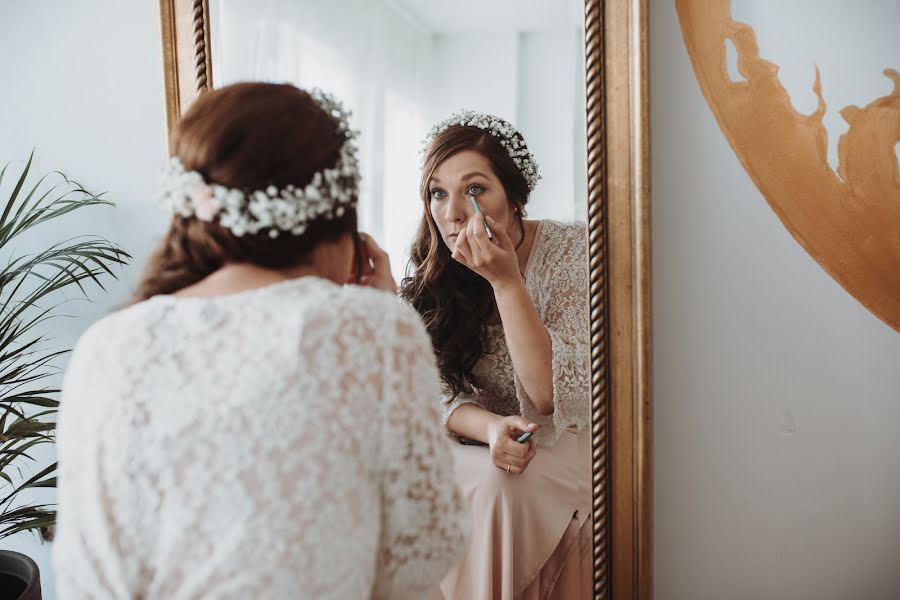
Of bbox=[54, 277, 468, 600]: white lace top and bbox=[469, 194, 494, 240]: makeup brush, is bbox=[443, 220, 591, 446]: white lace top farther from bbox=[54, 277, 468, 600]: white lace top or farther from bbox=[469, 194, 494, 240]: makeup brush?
bbox=[54, 277, 468, 600]: white lace top

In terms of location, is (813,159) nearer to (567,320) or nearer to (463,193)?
(567,320)

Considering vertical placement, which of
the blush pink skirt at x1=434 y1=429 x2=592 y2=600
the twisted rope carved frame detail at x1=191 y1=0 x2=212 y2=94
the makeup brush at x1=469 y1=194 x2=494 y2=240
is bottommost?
the blush pink skirt at x1=434 y1=429 x2=592 y2=600

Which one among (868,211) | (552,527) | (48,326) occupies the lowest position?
(552,527)

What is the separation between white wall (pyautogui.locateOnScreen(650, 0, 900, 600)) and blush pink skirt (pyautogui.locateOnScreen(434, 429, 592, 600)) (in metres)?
0.15

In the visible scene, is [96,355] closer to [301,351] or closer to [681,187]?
[301,351]

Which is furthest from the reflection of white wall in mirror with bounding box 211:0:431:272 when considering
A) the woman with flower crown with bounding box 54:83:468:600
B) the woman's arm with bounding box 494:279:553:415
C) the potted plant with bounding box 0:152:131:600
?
the potted plant with bounding box 0:152:131:600

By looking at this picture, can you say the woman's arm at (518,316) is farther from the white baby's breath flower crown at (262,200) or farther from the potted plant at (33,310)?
the potted plant at (33,310)

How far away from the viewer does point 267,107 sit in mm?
821

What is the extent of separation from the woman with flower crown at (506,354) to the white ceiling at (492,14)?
Answer: 17cm

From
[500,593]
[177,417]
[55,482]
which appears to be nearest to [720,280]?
[500,593]

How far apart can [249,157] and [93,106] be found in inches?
43.9

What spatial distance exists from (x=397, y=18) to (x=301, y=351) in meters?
0.82

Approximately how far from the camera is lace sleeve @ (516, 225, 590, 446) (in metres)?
1.23

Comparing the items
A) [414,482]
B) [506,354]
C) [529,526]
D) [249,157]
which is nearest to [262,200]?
[249,157]
